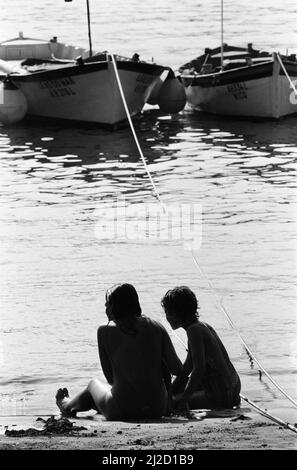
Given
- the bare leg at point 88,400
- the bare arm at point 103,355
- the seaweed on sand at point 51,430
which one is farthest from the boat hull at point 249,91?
the seaweed on sand at point 51,430

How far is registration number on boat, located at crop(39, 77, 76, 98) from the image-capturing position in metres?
24.4

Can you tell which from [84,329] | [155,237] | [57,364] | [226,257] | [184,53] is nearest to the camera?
[57,364]

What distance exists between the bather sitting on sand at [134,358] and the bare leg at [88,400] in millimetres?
129

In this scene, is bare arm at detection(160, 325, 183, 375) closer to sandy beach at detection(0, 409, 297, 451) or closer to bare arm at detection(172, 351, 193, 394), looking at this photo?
bare arm at detection(172, 351, 193, 394)

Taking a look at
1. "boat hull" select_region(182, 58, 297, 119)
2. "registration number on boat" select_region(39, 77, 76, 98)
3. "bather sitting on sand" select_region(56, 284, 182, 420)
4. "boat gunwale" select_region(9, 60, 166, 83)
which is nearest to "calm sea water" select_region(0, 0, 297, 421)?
"boat hull" select_region(182, 58, 297, 119)

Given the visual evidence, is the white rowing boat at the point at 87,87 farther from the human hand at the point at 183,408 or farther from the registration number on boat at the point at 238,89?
the human hand at the point at 183,408

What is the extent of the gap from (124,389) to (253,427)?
32.7 inches

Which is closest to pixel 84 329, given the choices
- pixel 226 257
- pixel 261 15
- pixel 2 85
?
pixel 226 257

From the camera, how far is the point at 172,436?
6176mm

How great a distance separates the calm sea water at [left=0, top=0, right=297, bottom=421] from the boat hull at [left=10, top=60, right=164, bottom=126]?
501mm

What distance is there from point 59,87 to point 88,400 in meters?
17.9

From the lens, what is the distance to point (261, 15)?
45.4 m

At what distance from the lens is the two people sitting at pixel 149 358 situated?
686cm
